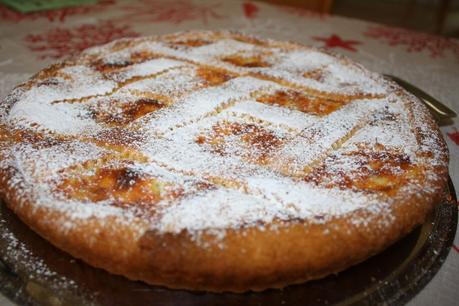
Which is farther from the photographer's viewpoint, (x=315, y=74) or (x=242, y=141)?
(x=315, y=74)

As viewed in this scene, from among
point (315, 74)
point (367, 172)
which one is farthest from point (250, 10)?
point (367, 172)

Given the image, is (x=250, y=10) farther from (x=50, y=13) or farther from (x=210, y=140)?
(x=210, y=140)

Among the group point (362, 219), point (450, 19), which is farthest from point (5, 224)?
point (450, 19)

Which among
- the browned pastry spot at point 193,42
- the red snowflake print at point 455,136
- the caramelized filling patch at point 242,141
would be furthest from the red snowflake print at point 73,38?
the red snowflake print at point 455,136

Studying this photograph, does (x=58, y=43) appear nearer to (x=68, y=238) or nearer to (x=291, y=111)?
(x=291, y=111)

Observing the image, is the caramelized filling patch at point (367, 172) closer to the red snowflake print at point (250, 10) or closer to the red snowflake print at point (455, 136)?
the red snowflake print at point (455, 136)

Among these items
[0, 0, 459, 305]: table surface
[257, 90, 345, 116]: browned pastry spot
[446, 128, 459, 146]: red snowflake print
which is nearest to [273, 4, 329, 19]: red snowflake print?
[0, 0, 459, 305]: table surface
